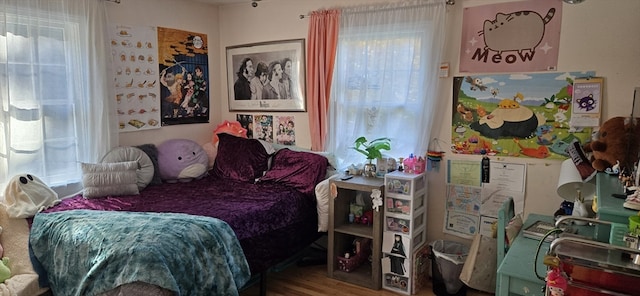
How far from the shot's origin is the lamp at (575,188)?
7.08 ft

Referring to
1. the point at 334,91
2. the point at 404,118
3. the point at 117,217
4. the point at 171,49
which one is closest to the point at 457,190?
the point at 404,118

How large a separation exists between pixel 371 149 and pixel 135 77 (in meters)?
2.13

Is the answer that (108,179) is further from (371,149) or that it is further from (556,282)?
(556,282)

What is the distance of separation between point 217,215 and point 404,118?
5.29 ft

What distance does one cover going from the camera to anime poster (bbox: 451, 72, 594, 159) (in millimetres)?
2684

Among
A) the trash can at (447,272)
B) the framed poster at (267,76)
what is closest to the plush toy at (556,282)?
the trash can at (447,272)

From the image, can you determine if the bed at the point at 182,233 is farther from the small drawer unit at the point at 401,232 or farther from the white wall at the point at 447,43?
the white wall at the point at 447,43

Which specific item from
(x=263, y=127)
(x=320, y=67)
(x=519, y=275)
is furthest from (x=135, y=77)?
(x=519, y=275)

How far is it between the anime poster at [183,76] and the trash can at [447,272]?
2.61 metres

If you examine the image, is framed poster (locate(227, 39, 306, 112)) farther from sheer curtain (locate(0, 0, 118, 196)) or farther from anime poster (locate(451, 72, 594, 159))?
anime poster (locate(451, 72, 594, 159))

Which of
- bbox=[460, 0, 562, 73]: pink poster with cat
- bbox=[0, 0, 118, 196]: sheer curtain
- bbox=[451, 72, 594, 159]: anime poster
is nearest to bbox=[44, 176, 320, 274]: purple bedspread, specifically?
bbox=[0, 0, 118, 196]: sheer curtain

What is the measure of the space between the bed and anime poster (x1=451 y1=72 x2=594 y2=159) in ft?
3.96

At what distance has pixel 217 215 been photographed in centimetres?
263

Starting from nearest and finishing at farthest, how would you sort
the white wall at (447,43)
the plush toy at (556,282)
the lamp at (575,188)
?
the plush toy at (556,282) < the lamp at (575,188) < the white wall at (447,43)
